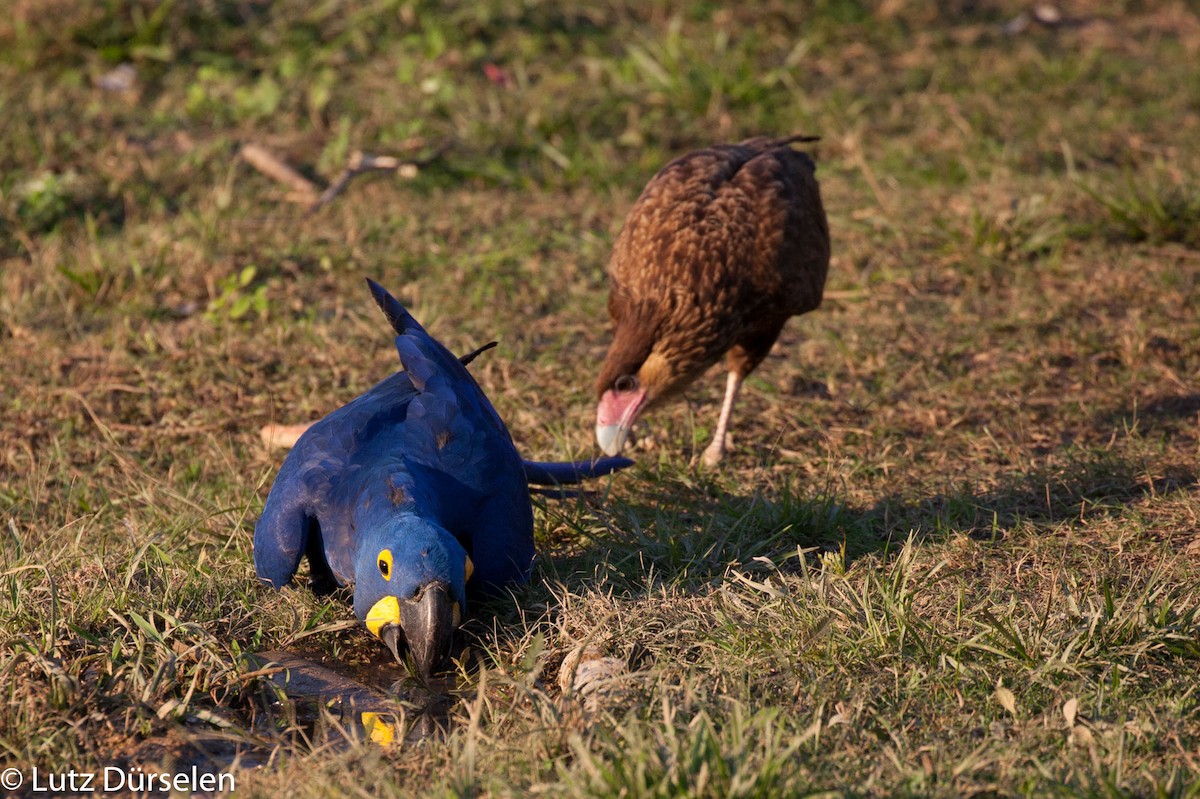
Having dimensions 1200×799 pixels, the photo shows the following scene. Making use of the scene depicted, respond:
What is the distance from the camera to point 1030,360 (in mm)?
5383

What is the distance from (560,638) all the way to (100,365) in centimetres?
292

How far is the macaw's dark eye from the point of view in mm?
4672

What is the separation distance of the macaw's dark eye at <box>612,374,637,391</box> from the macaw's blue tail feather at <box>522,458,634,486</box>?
44cm

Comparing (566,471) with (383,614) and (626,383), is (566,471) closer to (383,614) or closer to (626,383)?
(626,383)

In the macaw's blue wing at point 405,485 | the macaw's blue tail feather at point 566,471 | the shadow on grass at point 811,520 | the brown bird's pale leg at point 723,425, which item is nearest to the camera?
the macaw's blue wing at point 405,485

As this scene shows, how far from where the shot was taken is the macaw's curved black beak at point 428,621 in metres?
3.11

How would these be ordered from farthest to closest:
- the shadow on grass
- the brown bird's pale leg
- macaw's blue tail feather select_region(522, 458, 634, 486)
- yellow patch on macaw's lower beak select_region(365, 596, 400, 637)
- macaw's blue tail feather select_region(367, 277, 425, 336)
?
the brown bird's pale leg
macaw's blue tail feather select_region(522, 458, 634, 486)
macaw's blue tail feather select_region(367, 277, 425, 336)
the shadow on grass
yellow patch on macaw's lower beak select_region(365, 596, 400, 637)

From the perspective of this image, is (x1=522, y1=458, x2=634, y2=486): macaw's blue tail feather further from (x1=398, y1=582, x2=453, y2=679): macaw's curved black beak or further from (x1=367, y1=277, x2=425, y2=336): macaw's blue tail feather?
(x1=398, y1=582, x2=453, y2=679): macaw's curved black beak

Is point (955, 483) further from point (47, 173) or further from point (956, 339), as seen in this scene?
point (47, 173)

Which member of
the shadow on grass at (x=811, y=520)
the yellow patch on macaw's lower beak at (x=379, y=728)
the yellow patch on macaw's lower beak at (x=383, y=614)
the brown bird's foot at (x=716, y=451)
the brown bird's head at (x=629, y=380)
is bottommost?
the brown bird's foot at (x=716, y=451)

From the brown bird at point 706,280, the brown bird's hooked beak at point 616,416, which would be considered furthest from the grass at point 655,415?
the brown bird at point 706,280

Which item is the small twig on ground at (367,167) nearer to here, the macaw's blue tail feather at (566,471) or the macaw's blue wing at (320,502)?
the macaw's blue tail feather at (566,471)

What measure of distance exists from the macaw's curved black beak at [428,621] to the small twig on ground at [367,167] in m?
4.03

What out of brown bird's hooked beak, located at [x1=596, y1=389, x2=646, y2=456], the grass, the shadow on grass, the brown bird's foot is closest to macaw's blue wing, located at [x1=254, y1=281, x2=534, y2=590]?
the grass
